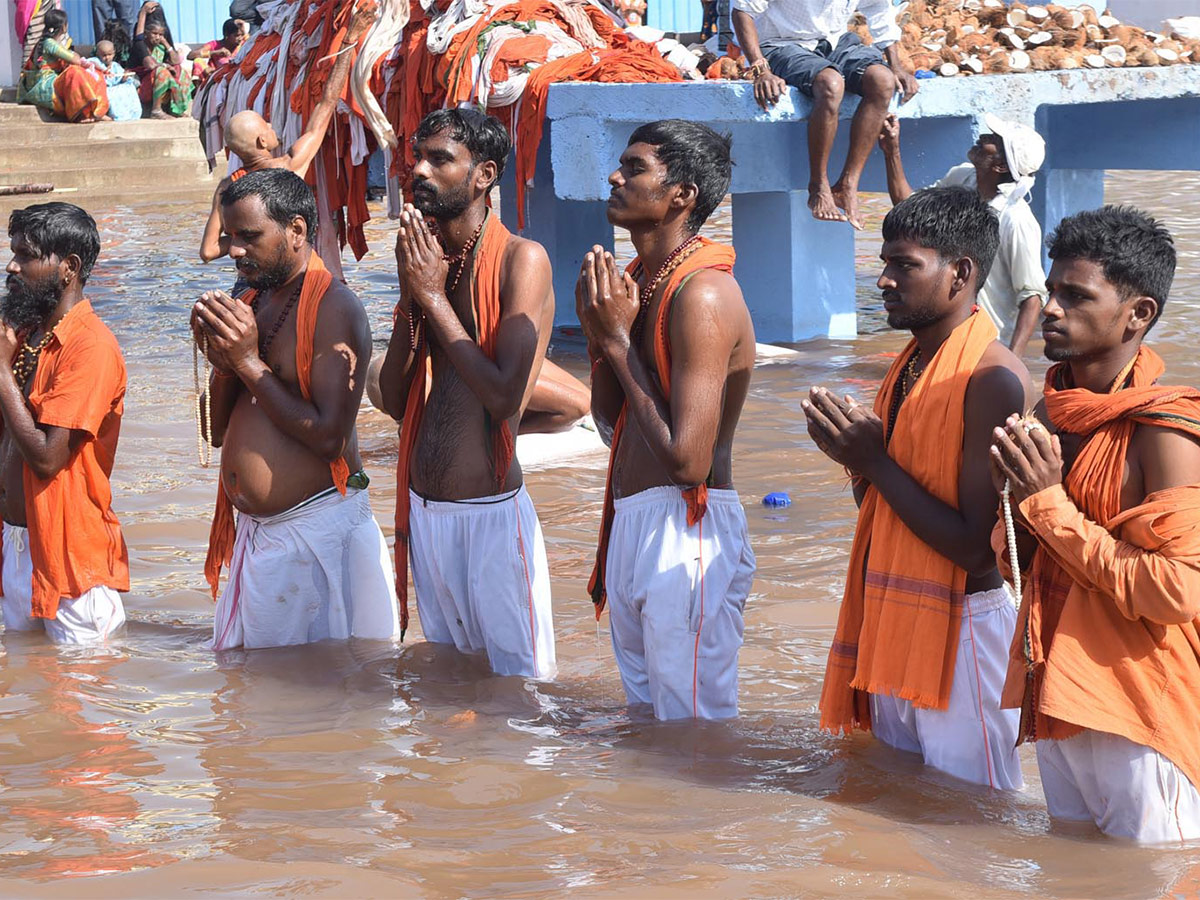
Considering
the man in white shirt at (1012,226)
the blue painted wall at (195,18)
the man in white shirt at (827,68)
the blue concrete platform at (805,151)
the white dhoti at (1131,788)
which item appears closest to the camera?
the white dhoti at (1131,788)

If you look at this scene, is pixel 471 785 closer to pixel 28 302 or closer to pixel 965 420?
pixel 965 420

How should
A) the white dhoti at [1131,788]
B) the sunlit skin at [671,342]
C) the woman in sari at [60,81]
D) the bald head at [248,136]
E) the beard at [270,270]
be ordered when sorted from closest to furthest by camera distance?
the white dhoti at [1131,788], the sunlit skin at [671,342], the beard at [270,270], the bald head at [248,136], the woman in sari at [60,81]

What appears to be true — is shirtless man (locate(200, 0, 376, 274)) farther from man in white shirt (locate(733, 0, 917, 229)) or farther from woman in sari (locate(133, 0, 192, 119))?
woman in sari (locate(133, 0, 192, 119))

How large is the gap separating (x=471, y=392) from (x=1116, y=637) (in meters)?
1.85

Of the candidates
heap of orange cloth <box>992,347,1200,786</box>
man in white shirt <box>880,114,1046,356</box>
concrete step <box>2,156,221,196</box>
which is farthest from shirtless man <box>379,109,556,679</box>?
concrete step <box>2,156,221,196</box>

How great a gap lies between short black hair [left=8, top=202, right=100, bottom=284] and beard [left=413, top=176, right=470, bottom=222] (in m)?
1.18

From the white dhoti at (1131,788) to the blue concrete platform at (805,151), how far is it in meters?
6.20

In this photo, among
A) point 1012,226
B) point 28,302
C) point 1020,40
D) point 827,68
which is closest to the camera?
point 28,302

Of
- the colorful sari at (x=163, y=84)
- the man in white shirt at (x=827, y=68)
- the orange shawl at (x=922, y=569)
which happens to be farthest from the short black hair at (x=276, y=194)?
the colorful sari at (x=163, y=84)

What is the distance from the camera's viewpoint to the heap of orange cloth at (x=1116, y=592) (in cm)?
294

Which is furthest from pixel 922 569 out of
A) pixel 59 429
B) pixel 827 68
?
pixel 827 68

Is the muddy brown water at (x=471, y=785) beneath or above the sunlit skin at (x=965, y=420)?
beneath

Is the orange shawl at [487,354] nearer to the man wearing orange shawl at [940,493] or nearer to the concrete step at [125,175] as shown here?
the man wearing orange shawl at [940,493]

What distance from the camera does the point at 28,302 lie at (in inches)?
189
